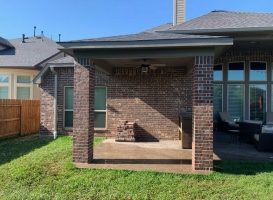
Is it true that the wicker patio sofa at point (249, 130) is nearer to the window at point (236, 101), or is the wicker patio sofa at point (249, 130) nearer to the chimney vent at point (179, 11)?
the window at point (236, 101)

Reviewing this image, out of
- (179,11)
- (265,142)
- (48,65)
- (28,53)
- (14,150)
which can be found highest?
(179,11)

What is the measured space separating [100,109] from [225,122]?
6.05m

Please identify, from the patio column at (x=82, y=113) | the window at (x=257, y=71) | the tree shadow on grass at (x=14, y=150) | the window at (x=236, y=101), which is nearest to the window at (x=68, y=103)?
the tree shadow on grass at (x=14, y=150)

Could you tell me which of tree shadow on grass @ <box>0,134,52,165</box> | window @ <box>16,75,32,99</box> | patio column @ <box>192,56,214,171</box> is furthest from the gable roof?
window @ <box>16,75,32,99</box>

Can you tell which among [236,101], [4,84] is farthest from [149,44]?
[4,84]

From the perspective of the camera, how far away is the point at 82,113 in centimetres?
520

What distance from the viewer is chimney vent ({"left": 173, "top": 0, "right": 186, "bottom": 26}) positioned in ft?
29.1

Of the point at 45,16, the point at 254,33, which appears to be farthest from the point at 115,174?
the point at 45,16

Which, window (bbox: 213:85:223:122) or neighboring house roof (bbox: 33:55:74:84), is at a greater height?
neighboring house roof (bbox: 33:55:74:84)

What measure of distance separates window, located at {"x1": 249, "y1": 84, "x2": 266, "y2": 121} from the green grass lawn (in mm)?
6192

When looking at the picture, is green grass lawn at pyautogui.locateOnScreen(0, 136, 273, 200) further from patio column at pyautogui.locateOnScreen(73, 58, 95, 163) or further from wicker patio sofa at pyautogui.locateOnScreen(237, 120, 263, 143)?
wicker patio sofa at pyautogui.locateOnScreen(237, 120, 263, 143)

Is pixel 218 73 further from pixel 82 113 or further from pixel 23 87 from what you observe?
pixel 23 87

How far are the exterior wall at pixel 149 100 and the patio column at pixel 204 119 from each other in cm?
368

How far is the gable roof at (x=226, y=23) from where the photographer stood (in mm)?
6930
